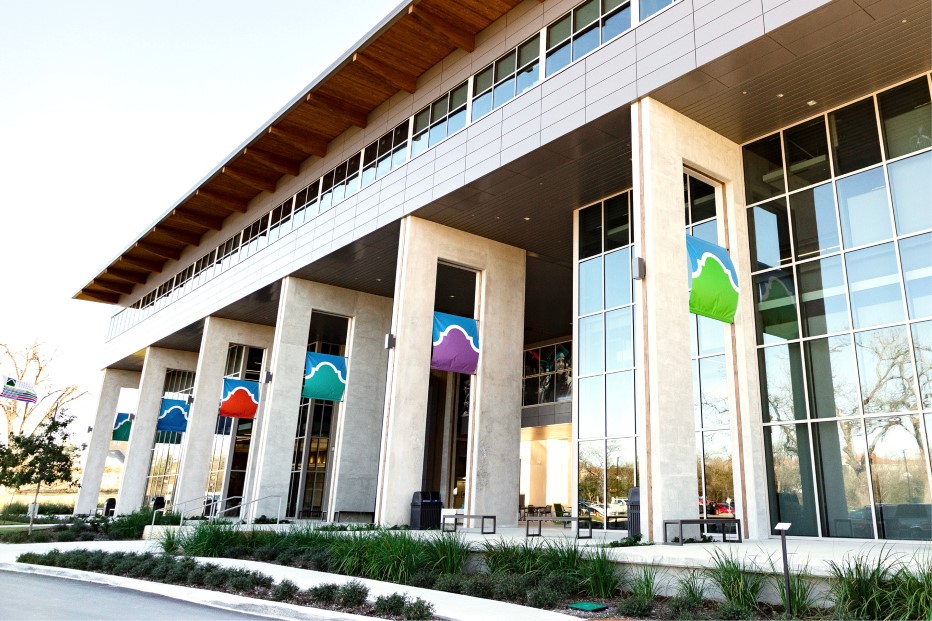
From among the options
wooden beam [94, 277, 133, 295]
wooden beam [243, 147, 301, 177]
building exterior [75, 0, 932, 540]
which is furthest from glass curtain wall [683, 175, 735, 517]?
wooden beam [94, 277, 133, 295]

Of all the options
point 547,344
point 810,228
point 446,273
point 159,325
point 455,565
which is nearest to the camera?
point 455,565

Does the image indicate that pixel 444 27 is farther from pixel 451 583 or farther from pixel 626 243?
pixel 451 583

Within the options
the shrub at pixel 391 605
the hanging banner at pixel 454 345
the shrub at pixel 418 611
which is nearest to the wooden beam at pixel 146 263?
the hanging banner at pixel 454 345

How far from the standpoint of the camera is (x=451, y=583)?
9.61 metres

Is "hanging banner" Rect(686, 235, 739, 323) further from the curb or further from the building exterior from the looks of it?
the curb

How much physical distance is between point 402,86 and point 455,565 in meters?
16.0

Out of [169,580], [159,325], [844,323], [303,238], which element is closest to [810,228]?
[844,323]

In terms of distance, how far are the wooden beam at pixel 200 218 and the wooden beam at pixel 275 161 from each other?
6.94m

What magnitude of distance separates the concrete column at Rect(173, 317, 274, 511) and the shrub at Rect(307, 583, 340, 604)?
79.0ft

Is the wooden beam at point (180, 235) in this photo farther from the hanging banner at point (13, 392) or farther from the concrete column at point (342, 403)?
the concrete column at point (342, 403)

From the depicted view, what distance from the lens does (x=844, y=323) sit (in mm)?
13773

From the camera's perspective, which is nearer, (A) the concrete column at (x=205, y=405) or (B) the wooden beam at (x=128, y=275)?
(A) the concrete column at (x=205, y=405)

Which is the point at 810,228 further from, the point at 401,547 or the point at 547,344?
the point at 547,344

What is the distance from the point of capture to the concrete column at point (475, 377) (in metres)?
19.0
